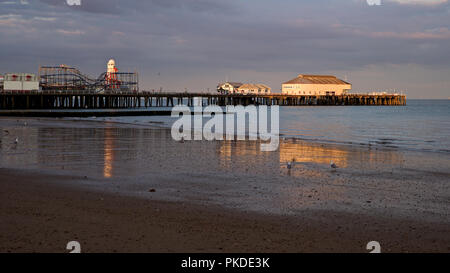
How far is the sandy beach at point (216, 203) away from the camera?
6.53 metres

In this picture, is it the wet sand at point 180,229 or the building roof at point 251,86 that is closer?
the wet sand at point 180,229

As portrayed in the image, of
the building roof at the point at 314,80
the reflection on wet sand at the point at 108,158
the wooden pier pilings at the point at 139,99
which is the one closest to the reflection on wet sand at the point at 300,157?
the reflection on wet sand at the point at 108,158

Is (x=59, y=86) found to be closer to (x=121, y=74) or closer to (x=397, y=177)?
(x=121, y=74)

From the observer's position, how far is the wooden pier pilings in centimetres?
Answer: 6606

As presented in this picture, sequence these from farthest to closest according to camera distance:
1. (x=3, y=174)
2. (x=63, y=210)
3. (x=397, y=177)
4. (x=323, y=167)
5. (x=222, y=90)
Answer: (x=222, y=90) < (x=323, y=167) < (x=397, y=177) < (x=3, y=174) < (x=63, y=210)

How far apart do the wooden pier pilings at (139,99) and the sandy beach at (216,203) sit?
5372 centimetres

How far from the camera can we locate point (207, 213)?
26.8 feet

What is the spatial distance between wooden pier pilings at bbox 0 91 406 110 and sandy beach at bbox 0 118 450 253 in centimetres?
5372

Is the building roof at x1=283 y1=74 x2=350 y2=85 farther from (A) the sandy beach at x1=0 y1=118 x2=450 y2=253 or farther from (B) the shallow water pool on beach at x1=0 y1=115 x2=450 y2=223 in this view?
Answer: (A) the sandy beach at x1=0 y1=118 x2=450 y2=253

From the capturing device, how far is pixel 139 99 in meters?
88.6

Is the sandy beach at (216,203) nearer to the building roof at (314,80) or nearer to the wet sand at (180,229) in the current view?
the wet sand at (180,229)

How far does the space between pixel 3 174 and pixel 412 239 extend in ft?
31.2

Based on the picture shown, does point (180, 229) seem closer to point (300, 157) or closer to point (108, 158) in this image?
point (108, 158)
